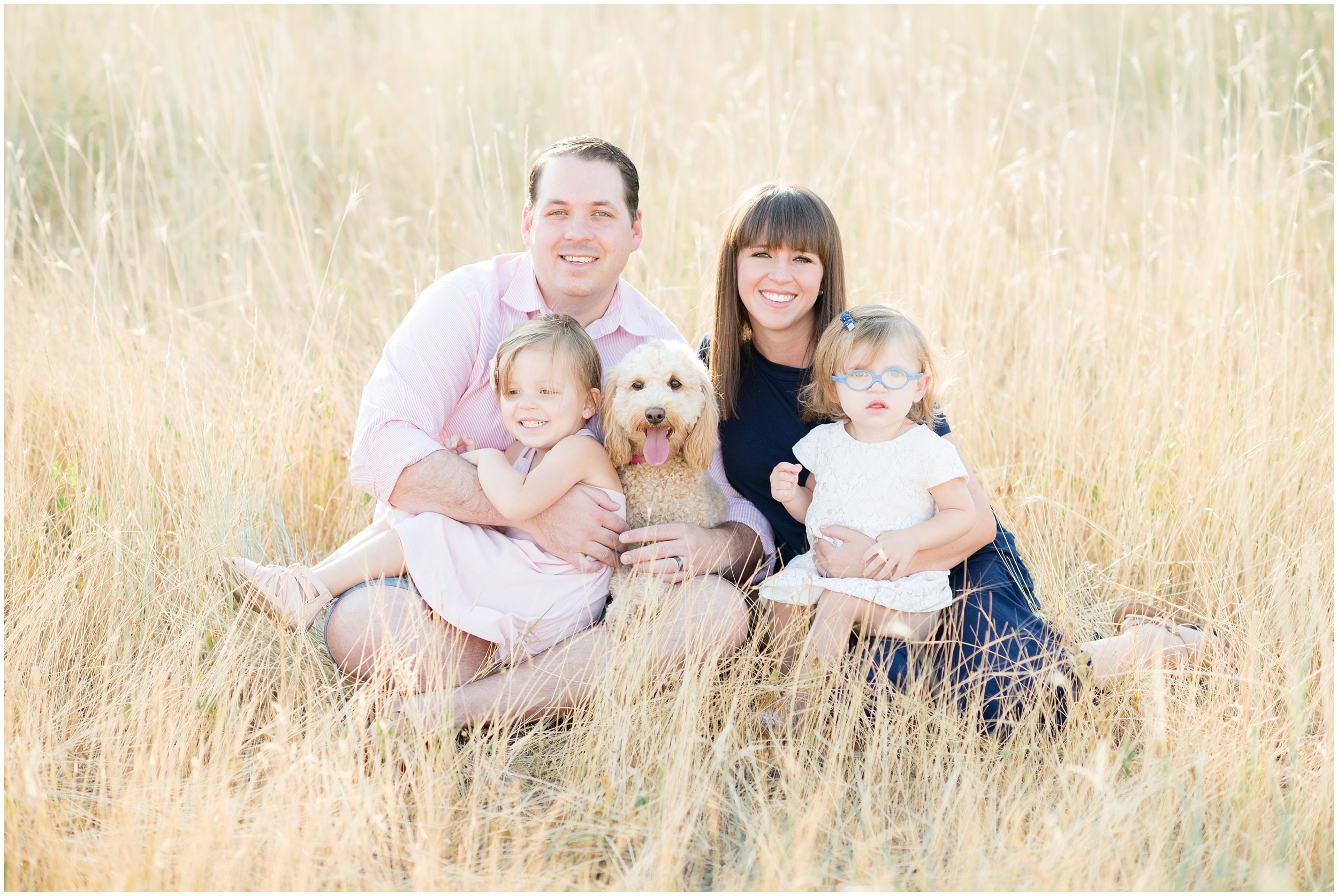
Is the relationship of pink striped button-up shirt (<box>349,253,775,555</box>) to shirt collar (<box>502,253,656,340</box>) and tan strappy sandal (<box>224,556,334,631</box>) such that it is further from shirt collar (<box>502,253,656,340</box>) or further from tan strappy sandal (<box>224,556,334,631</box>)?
tan strappy sandal (<box>224,556,334,631</box>)

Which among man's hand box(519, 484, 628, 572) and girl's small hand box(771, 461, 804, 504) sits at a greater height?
girl's small hand box(771, 461, 804, 504)

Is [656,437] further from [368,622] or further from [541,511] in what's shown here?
[368,622]

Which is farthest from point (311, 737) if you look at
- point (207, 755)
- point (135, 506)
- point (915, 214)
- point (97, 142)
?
point (97, 142)

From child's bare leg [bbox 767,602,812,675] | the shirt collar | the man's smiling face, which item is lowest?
child's bare leg [bbox 767,602,812,675]

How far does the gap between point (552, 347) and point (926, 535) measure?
3.96ft

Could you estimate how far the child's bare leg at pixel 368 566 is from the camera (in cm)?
297

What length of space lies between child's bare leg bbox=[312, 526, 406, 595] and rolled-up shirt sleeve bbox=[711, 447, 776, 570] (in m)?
1.02

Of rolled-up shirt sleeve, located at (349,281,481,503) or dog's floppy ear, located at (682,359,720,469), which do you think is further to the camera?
rolled-up shirt sleeve, located at (349,281,481,503)

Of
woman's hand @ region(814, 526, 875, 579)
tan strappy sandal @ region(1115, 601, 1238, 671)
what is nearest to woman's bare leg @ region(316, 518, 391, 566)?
woman's hand @ region(814, 526, 875, 579)

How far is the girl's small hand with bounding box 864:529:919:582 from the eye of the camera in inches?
110

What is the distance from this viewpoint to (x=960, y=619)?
290cm

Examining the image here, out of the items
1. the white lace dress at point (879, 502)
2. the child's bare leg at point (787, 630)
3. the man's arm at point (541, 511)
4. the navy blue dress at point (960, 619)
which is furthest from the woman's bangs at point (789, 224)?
the child's bare leg at point (787, 630)

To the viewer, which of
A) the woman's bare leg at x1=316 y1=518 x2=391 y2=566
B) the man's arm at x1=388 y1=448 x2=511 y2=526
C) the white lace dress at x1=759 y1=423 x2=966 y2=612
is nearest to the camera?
the white lace dress at x1=759 y1=423 x2=966 y2=612

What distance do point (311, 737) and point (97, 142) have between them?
5154 mm
